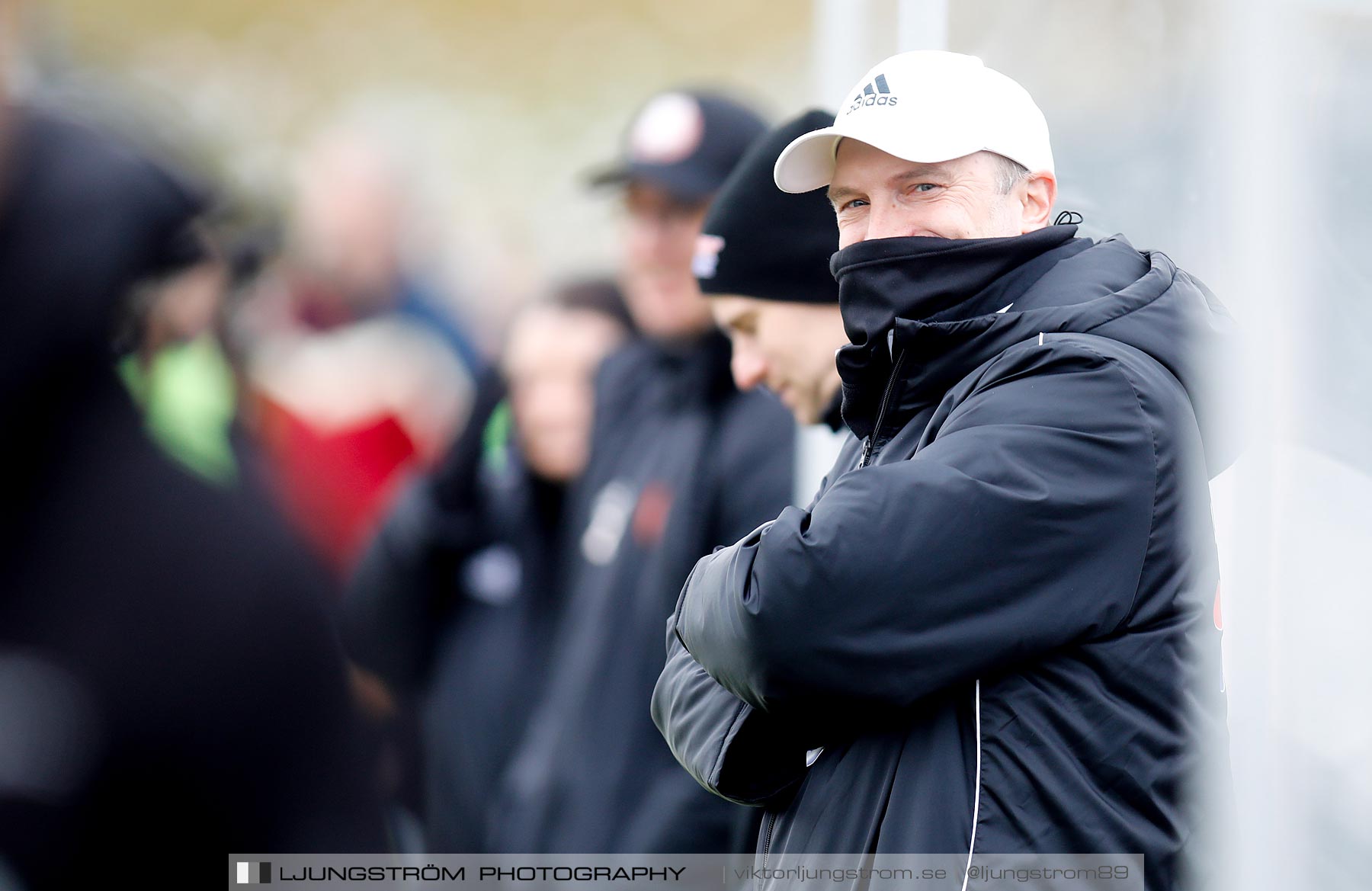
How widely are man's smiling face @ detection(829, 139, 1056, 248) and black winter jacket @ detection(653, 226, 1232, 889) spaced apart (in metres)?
0.17

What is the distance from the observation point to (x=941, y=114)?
1781 millimetres

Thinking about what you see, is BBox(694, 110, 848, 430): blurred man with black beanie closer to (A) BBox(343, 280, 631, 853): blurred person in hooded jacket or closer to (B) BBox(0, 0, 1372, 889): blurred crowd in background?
(B) BBox(0, 0, 1372, 889): blurred crowd in background

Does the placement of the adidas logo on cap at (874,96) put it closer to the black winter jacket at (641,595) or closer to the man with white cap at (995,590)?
the man with white cap at (995,590)

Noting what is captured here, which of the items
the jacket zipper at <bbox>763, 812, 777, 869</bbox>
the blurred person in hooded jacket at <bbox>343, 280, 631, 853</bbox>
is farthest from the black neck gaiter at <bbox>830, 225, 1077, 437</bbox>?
the blurred person in hooded jacket at <bbox>343, 280, 631, 853</bbox>

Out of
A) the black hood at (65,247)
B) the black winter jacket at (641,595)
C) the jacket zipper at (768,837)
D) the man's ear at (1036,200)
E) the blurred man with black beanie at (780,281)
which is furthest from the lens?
the black winter jacket at (641,595)

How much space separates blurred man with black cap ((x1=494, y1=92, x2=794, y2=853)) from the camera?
2639mm

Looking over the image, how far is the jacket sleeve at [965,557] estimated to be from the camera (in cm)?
147

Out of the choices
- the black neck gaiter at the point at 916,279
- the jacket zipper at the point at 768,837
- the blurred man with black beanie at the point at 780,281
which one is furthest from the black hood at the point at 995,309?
the blurred man with black beanie at the point at 780,281

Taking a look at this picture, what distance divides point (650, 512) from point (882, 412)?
115 centimetres

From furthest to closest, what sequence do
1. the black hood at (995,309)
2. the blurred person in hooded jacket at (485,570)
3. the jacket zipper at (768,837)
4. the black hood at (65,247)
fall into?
the blurred person in hooded jacket at (485,570) < the jacket zipper at (768,837) < the black hood at (995,309) < the black hood at (65,247)

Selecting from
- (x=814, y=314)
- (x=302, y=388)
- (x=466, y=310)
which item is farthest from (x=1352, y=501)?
(x=466, y=310)

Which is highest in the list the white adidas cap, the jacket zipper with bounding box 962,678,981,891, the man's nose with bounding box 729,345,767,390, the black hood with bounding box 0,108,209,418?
the black hood with bounding box 0,108,209,418

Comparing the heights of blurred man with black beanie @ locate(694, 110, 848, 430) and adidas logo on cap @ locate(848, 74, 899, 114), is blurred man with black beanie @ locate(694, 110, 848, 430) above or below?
below

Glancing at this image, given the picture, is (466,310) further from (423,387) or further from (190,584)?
(190,584)
